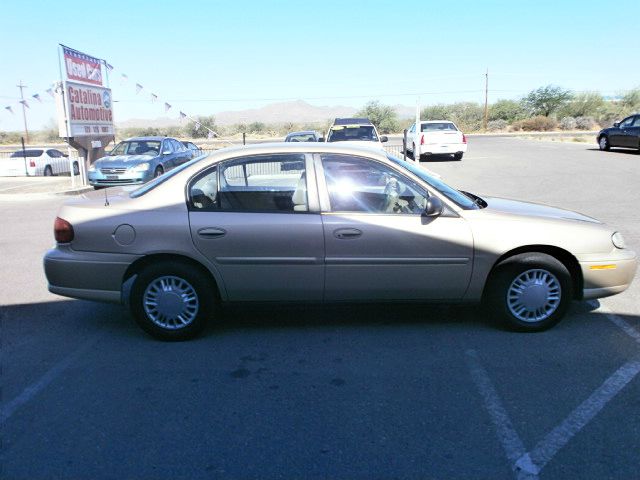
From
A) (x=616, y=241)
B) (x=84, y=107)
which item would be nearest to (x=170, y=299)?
(x=616, y=241)

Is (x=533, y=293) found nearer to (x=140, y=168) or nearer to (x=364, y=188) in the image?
(x=364, y=188)

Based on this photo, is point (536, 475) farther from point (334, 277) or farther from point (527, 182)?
point (527, 182)

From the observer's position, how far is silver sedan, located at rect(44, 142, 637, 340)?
4535 mm

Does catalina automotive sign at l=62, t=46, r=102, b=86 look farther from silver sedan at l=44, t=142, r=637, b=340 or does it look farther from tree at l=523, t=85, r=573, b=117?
tree at l=523, t=85, r=573, b=117

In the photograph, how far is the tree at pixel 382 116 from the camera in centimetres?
6688

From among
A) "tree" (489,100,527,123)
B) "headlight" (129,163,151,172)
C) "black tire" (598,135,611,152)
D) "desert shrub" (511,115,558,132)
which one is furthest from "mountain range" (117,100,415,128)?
"headlight" (129,163,151,172)

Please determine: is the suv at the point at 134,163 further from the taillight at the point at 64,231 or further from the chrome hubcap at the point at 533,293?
the chrome hubcap at the point at 533,293

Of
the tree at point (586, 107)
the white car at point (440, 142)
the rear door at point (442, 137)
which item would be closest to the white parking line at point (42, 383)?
the white car at point (440, 142)

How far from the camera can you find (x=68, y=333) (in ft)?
16.1

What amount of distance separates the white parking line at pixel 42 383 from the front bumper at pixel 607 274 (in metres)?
4.11

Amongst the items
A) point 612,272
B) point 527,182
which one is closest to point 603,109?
point 527,182

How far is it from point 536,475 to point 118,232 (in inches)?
136

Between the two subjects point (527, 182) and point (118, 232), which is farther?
point (527, 182)

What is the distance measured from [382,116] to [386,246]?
2607 inches
